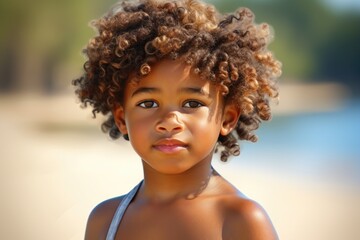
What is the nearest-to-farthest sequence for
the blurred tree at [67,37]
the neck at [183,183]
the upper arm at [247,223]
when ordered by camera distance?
the upper arm at [247,223] < the neck at [183,183] < the blurred tree at [67,37]

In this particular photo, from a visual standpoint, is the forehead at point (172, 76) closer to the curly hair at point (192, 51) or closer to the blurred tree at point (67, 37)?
the curly hair at point (192, 51)

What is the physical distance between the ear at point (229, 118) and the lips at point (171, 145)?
0.15m

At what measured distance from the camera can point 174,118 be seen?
166cm

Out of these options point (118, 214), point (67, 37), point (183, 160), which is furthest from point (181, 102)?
point (67, 37)

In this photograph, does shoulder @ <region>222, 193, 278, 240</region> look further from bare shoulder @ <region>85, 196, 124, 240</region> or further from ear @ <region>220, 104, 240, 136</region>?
bare shoulder @ <region>85, 196, 124, 240</region>

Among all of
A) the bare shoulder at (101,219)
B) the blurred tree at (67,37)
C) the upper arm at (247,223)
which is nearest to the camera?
the upper arm at (247,223)

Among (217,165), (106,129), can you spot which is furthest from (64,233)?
(106,129)

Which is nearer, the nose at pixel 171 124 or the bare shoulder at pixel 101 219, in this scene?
the nose at pixel 171 124

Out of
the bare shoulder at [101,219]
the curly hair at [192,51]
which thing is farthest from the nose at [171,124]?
the bare shoulder at [101,219]

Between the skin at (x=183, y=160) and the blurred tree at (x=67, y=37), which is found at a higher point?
the blurred tree at (x=67, y=37)

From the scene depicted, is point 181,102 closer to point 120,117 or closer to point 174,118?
point 174,118

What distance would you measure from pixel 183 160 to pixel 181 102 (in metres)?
0.14

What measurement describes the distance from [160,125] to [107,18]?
1.25 ft

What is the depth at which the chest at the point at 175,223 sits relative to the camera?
1.67m
